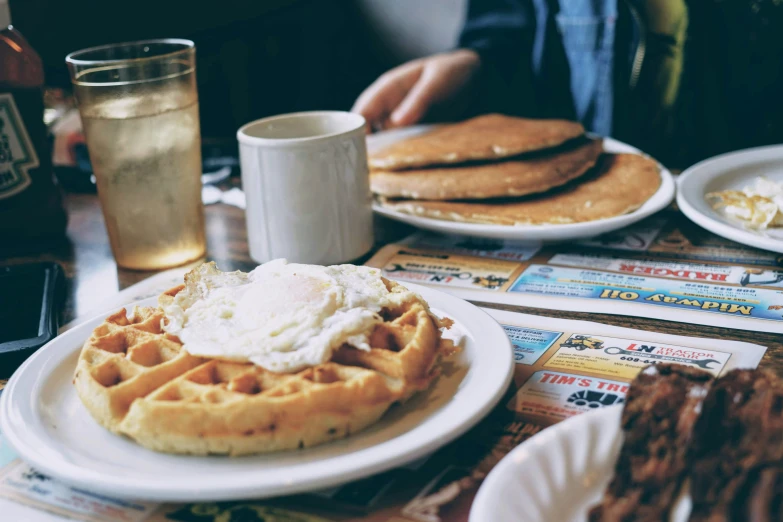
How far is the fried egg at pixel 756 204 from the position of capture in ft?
3.48

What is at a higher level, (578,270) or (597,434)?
(597,434)

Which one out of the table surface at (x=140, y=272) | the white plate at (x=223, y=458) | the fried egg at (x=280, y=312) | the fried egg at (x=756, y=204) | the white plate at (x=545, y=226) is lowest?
the table surface at (x=140, y=272)

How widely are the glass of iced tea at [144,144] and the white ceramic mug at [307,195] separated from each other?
105mm

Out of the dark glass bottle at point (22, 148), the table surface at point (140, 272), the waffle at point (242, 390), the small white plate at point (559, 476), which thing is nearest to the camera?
the small white plate at point (559, 476)

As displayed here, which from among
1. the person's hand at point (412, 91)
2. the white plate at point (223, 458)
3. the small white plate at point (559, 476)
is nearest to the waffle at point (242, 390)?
the white plate at point (223, 458)

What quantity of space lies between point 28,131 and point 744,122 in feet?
5.80

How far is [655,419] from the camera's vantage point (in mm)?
528

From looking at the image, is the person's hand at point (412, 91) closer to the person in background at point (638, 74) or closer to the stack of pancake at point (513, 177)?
the person in background at point (638, 74)

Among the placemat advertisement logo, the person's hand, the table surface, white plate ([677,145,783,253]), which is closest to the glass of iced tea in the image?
the table surface

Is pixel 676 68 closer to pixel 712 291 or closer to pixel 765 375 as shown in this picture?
pixel 712 291

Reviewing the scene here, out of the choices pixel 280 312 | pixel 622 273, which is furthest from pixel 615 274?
pixel 280 312

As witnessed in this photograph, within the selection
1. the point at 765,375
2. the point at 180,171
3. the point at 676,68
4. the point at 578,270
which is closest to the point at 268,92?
the point at 676,68

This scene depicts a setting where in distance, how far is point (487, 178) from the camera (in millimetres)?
1206

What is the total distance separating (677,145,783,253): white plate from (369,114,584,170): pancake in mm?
Answer: 248
